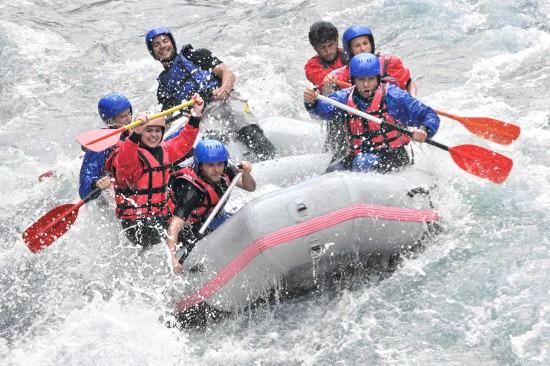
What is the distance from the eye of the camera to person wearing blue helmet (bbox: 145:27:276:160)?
8.01 metres

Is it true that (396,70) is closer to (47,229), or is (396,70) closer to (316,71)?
(316,71)

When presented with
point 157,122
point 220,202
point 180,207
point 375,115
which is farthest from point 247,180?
point 375,115

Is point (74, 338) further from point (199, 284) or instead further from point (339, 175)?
point (339, 175)

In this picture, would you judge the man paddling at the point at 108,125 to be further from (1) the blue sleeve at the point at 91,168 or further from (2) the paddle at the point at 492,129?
(2) the paddle at the point at 492,129

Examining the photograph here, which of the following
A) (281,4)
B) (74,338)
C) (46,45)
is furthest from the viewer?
(281,4)

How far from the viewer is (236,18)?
48.3ft

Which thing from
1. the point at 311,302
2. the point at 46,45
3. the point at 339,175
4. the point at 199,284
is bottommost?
the point at 311,302

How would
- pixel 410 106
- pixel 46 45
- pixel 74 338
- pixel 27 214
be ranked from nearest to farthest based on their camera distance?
pixel 74 338
pixel 410 106
pixel 27 214
pixel 46 45

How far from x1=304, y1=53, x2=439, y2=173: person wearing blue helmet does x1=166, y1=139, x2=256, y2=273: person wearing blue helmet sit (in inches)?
38.6

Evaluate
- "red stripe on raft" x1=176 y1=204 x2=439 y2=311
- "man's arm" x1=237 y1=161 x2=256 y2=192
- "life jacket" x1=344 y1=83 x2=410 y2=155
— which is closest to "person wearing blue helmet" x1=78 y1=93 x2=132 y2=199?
"man's arm" x1=237 y1=161 x2=256 y2=192

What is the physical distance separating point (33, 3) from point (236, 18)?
3.88 metres

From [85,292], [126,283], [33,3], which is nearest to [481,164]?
[126,283]

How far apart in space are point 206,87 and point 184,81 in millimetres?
222

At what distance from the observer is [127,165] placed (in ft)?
20.6
